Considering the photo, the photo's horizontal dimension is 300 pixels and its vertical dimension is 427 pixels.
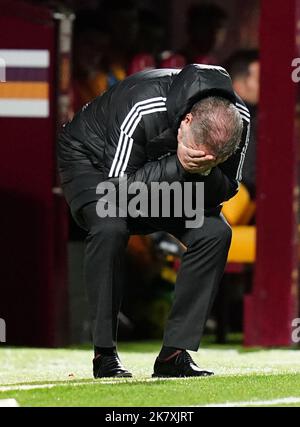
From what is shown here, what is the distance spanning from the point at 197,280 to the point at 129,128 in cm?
77

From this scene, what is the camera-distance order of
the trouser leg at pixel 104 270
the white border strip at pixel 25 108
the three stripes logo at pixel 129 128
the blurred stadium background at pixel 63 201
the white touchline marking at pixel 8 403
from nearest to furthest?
the white touchline marking at pixel 8 403 < the three stripes logo at pixel 129 128 < the trouser leg at pixel 104 270 < the blurred stadium background at pixel 63 201 < the white border strip at pixel 25 108

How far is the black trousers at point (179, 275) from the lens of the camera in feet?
21.7

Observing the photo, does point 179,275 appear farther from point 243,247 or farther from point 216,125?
point 243,247

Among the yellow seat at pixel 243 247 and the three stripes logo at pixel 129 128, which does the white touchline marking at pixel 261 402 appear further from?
the yellow seat at pixel 243 247

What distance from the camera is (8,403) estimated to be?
596 centimetres

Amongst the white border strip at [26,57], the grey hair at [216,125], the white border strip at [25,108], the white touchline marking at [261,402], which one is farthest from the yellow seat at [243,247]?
the white touchline marking at [261,402]

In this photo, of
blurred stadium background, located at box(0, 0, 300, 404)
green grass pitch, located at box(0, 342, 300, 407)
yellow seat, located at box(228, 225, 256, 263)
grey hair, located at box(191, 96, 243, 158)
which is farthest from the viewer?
yellow seat, located at box(228, 225, 256, 263)

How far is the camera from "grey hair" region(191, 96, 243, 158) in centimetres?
619

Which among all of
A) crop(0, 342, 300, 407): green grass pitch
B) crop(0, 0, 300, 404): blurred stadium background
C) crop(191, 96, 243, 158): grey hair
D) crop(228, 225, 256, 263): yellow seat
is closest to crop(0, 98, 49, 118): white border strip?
crop(0, 0, 300, 404): blurred stadium background

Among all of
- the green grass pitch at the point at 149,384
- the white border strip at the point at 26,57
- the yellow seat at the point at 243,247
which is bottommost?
the green grass pitch at the point at 149,384

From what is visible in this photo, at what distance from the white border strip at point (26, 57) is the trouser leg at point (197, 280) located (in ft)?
11.0

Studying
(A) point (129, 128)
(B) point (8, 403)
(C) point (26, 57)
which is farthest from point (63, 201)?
(B) point (8, 403)

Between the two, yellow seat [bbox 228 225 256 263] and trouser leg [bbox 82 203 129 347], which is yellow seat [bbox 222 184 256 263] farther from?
trouser leg [bbox 82 203 129 347]

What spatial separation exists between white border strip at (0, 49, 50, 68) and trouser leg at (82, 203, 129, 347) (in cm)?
325
